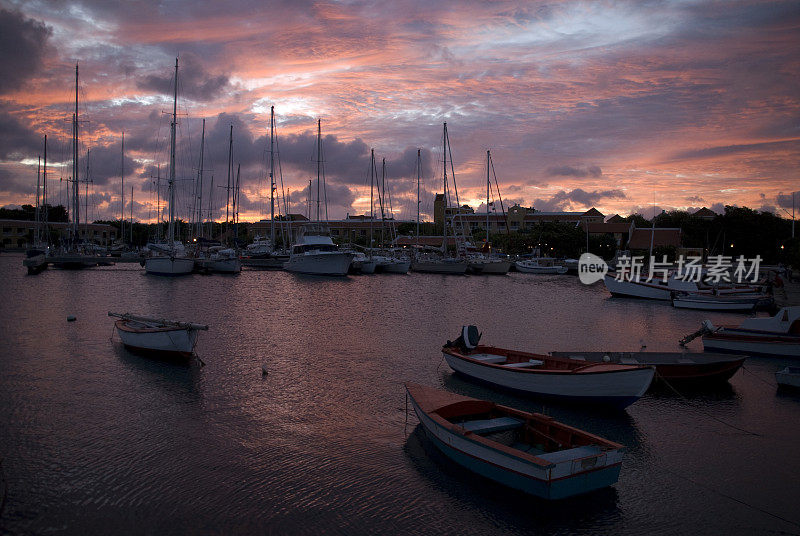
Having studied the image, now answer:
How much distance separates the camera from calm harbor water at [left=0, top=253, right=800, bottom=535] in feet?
30.4

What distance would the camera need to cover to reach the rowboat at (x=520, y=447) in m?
9.18

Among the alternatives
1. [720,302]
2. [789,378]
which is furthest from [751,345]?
[720,302]

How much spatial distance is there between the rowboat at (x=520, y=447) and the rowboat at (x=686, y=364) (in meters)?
6.21

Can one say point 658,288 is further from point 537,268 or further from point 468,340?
point 537,268

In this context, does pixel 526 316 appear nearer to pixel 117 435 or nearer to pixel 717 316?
Result: pixel 717 316

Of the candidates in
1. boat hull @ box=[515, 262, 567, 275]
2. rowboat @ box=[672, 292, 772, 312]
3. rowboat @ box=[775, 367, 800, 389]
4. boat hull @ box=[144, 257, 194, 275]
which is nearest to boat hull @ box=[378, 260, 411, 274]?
boat hull @ box=[515, 262, 567, 275]

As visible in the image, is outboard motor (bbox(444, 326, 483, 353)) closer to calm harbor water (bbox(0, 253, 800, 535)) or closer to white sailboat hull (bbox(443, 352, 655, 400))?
calm harbor water (bbox(0, 253, 800, 535))

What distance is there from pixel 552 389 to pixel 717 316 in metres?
29.2

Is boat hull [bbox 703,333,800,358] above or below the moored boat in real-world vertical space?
below

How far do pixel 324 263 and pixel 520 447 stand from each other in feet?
176

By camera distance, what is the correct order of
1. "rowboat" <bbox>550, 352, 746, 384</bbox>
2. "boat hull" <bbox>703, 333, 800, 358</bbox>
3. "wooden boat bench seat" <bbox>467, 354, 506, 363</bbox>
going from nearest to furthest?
1. "rowboat" <bbox>550, 352, 746, 384</bbox>
2. "wooden boat bench seat" <bbox>467, 354, 506, 363</bbox>
3. "boat hull" <bbox>703, 333, 800, 358</bbox>

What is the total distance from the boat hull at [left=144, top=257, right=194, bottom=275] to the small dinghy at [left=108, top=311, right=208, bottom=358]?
133 feet

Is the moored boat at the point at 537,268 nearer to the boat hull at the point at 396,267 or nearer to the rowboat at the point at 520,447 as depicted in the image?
the boat hull at the point at 396,267

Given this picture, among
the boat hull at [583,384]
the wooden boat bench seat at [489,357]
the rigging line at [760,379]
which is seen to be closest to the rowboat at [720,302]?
the rigging line at [760,379]
